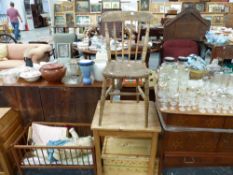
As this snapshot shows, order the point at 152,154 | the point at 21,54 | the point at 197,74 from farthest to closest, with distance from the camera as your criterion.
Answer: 1. the point at 21,54
2. the point at 197,74
3. the point at 152,154

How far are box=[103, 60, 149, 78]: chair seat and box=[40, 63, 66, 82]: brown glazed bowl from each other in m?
0.46

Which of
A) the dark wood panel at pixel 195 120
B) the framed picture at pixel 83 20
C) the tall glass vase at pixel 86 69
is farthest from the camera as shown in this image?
the framed picture at pixel 83 20

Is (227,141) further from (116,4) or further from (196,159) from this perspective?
(116,4)

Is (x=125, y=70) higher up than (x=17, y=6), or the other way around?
(x=17, y=6)

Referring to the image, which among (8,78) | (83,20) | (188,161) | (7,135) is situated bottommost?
(188,161)

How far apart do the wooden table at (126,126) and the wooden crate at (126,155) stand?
0.06 m

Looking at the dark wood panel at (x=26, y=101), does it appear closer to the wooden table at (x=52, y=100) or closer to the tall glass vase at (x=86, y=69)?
the wooden table at (x=52, y=100)

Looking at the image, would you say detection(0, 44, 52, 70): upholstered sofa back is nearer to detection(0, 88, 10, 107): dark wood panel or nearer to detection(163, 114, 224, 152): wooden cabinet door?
detection(0, 88, 10, 107): dark wood panel

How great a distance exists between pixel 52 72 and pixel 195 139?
1.22m

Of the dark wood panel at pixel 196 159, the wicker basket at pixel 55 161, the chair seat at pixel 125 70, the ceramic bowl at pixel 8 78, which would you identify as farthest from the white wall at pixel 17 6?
the dark wood panel at pixel 196 159

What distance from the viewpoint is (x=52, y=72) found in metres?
1.72

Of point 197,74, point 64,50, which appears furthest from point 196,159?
point 64,50

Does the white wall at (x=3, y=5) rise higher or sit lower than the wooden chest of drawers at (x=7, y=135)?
higher

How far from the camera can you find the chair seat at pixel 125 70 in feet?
4.47
